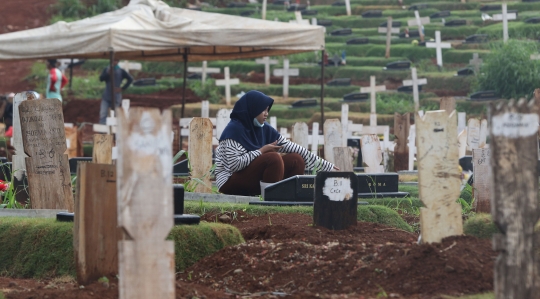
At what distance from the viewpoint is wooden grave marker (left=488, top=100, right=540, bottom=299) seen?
4.47 metres

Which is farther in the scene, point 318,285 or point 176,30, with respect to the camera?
point 176,30

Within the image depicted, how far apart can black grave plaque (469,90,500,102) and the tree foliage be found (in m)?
0.27

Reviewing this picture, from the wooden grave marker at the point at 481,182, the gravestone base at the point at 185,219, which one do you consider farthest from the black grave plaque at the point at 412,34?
the gravestone base at the point at 185,219

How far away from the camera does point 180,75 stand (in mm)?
28719

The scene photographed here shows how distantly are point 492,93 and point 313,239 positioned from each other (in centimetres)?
1575

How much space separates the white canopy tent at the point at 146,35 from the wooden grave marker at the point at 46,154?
5984 mm

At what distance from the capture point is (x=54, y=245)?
642 cm

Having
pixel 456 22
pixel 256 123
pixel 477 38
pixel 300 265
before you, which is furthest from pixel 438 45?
pixel 300 265

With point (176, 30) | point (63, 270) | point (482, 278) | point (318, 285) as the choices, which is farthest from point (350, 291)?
point (176, 30)

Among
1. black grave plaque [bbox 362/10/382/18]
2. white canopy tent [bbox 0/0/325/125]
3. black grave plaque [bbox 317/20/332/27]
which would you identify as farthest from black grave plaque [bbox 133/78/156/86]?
white canopy tent [bbox 0/0/325/125]

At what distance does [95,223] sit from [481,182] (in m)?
3.86

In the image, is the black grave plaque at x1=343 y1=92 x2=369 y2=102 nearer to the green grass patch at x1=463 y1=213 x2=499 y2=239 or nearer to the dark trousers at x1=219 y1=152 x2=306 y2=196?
the dark trousers at x1=219 y1=152 x2=306 y2=196

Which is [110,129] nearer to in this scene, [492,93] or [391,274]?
[492,93]

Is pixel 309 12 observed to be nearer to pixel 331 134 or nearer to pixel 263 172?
pixel 331 134
